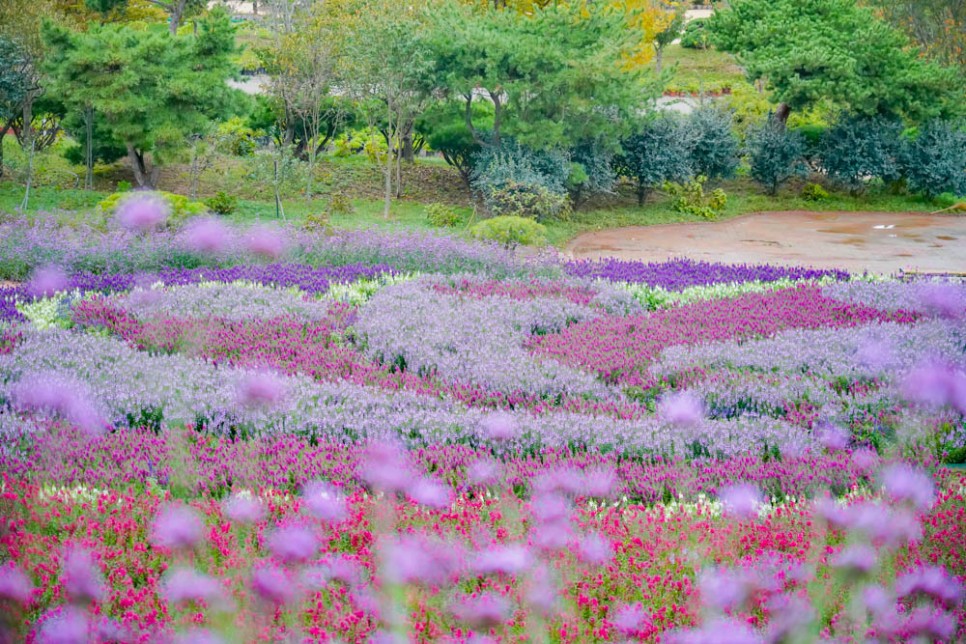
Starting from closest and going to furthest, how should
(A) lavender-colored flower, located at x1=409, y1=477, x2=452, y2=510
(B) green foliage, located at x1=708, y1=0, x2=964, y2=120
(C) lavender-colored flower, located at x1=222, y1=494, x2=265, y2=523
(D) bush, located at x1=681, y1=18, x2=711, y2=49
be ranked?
(C) lavender-colored flower, located at x1=222, y1=494, x2=265, y2=523 → (A) lavender-colored flower, located at x1=409, y1=477, x2=452, y2=510 → (B) green foliage, located at x1=708, y1=0, x2=964, y2=120 → (D) bush, located at x1=681, y1=18, x2=711, y2=49

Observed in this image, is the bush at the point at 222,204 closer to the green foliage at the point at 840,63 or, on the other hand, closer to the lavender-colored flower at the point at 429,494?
the green foliage at the point at 840,63

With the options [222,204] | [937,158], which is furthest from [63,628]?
[937,158]

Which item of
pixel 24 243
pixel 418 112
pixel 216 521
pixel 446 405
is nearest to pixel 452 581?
pixel 216 521

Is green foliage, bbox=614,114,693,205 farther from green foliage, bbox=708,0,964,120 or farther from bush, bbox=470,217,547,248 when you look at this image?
bush, bbox=470,217,547,248

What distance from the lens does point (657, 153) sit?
16.8 m

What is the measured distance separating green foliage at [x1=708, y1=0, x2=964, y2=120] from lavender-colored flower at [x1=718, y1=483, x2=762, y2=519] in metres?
13.8

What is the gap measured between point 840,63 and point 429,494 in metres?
15.1

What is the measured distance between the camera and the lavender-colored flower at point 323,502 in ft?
10.4

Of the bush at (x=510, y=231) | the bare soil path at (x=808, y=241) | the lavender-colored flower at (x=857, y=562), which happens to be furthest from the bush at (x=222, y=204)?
the lavender-colored flower at (x=857, y=562)

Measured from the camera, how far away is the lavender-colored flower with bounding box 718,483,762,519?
3283mm

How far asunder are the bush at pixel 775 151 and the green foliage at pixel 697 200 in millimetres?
1477

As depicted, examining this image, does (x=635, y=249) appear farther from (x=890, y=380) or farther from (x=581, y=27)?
(x=890, y=380)

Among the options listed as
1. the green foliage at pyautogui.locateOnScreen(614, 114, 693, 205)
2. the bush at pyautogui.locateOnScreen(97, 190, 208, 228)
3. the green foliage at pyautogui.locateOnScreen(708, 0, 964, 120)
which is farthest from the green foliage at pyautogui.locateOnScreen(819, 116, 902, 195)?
the bush at pyautogui.locateOnScreen(97, 190, 208, 228)

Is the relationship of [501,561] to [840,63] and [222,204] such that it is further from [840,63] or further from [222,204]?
[840,63]
